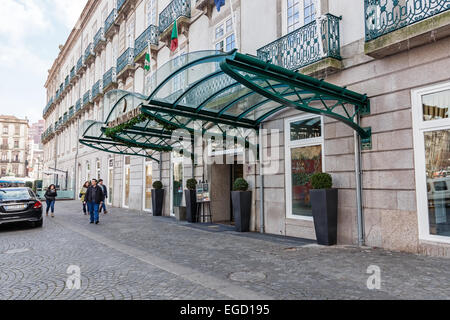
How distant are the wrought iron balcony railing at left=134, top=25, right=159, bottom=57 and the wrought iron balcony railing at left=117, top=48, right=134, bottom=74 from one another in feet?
2.62

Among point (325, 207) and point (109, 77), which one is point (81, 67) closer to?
point (109, 77)

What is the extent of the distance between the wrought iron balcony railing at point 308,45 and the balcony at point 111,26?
16813 millimetres

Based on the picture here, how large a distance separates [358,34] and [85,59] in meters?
26.4

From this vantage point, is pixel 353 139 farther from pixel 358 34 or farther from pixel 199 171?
pixel 199 171

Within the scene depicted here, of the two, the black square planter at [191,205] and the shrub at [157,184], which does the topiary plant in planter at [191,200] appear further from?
the shrub at [157,184]

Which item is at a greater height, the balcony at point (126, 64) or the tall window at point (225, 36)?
the balcony at point (126, 64)

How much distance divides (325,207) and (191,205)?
20.1 ft

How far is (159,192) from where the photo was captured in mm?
15016

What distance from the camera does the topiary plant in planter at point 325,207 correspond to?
7238 mm

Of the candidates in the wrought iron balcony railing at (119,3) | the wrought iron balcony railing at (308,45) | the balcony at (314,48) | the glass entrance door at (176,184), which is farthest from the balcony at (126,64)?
the balcony at (314,48)

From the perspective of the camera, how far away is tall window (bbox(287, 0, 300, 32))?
9031mm

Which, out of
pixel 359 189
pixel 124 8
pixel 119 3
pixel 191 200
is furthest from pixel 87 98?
pixel 359 189

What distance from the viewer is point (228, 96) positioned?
8.57 metres

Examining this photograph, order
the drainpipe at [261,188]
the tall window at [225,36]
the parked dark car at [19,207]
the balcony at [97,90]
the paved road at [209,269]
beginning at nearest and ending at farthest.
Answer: the paved road at [209,269], the drainpipe at [261,188], the parked dark car at [19,207], the tall window at [225,36], the balcony at [97,90]
